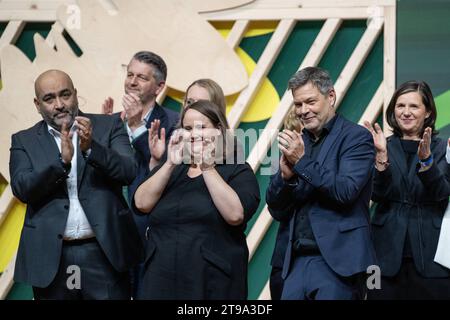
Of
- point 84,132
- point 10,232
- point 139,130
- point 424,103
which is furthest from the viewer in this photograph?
point 10,232

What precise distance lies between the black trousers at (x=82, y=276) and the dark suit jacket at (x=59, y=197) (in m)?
0.04

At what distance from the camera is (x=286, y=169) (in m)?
3.44

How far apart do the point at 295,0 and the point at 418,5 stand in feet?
2.18

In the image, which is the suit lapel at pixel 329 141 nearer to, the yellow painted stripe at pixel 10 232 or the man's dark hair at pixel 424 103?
the man's dark hair at pixel 424 103

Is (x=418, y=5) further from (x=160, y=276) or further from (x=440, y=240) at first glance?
(x=160, y=276)

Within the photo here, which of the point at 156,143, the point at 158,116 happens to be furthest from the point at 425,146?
the point at 158,116

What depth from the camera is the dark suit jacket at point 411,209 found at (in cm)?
382

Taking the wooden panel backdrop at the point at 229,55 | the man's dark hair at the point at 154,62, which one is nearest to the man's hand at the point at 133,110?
the man's dark hair at the point at 154,62

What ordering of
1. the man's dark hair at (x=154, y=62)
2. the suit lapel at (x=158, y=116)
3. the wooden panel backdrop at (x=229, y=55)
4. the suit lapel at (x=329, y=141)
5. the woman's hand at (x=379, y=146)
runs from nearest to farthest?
the suit lapel at (x=329, y=141) < the woman's hand at (x=379, y=146) < the suit lapel at (x=158, y=116) < the man's dark hair at (x=154, y=62) < the wooden panel backdrop at (x=229, y=55)

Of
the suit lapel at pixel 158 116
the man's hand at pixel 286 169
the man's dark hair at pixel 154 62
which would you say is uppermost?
the man's dark hair at pixel 154 62

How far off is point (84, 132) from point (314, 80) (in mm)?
925

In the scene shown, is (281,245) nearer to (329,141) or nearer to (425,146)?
(329,141)

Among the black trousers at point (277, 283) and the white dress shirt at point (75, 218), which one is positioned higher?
the white dress shirt at point (75, 218)
